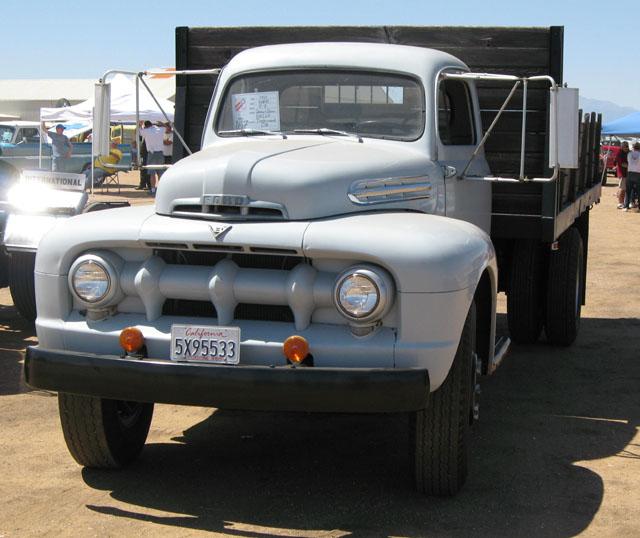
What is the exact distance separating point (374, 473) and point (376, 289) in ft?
4.14

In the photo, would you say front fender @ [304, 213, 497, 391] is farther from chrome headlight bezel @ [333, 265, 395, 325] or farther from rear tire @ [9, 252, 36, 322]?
rear tire @ [9, 252, 36, 322]

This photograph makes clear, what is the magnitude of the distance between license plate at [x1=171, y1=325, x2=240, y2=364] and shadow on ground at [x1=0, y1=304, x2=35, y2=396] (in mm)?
2784

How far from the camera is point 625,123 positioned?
138 feet

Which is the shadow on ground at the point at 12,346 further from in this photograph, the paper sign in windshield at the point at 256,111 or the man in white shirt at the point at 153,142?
the man in white shirt at the point at 153,142

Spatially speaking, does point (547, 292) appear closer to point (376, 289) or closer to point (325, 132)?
point (325, 132)

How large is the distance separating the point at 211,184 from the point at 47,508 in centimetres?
156

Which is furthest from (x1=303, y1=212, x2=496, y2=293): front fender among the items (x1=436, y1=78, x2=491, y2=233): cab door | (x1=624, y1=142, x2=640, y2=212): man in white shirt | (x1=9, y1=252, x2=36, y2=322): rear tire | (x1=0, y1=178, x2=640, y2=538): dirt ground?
(x1=624, y1=142, x2=640, y2=212): man in white shirt

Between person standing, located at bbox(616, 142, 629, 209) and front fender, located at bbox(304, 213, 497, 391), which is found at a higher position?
front fender, located at bbox(304, 213, 497, 391)

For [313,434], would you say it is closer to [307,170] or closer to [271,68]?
[307,170]

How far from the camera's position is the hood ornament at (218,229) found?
4453 mm

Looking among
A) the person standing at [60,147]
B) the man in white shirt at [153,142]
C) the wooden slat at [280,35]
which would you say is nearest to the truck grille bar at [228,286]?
the wooden slat at [280,35]

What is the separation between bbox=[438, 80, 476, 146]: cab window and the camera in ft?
19.3

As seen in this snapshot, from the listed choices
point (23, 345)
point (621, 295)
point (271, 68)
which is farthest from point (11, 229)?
point (621, 295)

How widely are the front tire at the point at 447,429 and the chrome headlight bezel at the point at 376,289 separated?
474mm
